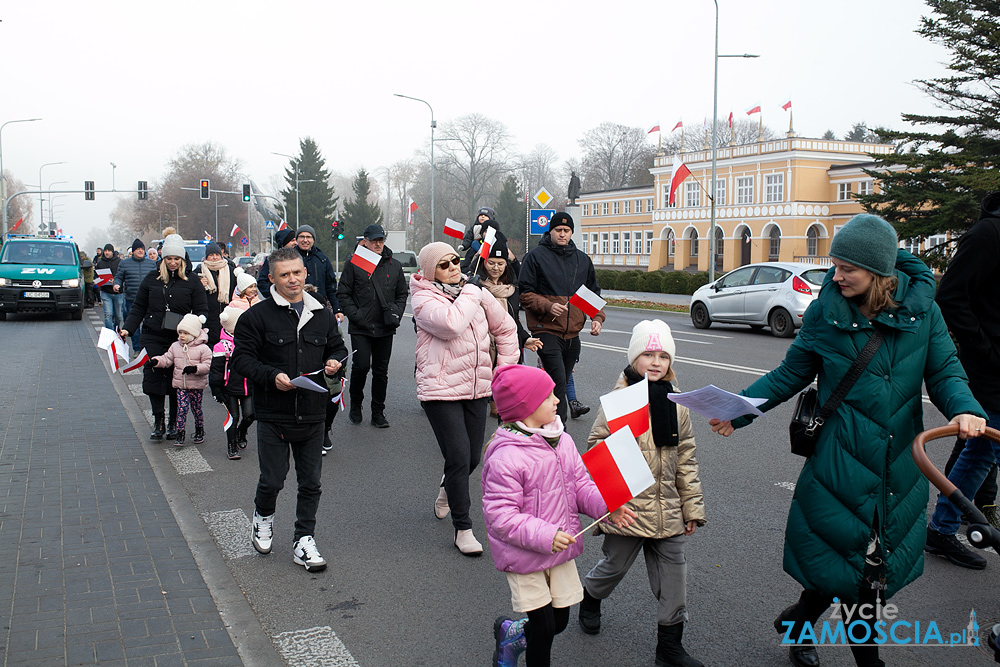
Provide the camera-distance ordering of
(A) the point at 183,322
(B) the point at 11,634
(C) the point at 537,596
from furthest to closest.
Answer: (A) the point at 183,322, (B) the point at 11,634, (C) the point at 537,596

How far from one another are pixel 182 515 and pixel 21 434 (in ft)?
11.8

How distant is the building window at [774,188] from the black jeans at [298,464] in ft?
200

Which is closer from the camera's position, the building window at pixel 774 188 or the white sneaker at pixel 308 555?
the white sneaker at pixel 308 555

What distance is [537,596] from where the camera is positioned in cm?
322

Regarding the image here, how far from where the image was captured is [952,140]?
79.0 ft

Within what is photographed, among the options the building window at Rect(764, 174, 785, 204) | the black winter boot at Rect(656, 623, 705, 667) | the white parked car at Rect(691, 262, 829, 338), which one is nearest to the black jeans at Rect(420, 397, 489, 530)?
the black winter boot at Rect(656, 623, 705, 667)

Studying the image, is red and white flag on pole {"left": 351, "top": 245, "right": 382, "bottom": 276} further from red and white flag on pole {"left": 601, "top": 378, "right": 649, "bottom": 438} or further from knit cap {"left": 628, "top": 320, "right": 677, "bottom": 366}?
red and white flag on pole {"left": 601, "top": 378, "right": 649, "bottom": 438}

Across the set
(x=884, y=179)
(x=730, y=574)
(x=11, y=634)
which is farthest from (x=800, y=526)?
(x=884, y=179)

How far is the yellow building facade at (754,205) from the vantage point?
60.0m

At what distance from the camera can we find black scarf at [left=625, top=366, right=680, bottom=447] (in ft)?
12.0

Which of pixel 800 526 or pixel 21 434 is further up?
pixel 800 526

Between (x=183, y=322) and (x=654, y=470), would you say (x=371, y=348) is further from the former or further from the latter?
(x=654, y=470)

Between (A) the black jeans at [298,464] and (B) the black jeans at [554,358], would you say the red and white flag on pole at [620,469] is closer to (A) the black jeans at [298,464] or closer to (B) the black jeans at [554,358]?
(A) the black jeans at [298,464]

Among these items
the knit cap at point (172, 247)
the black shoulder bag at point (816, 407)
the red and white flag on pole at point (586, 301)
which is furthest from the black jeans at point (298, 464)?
the knit cap at point (172, 247)
